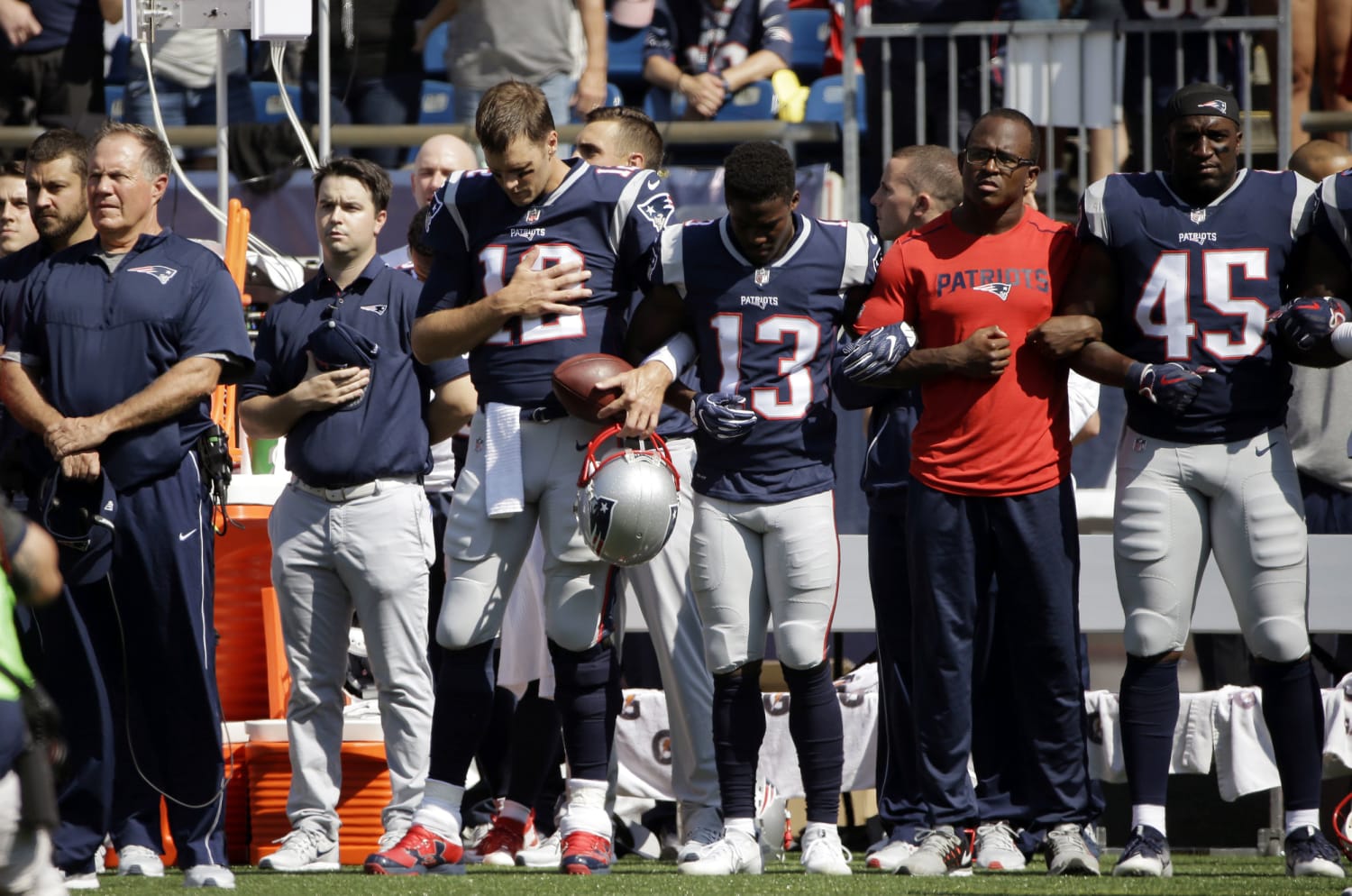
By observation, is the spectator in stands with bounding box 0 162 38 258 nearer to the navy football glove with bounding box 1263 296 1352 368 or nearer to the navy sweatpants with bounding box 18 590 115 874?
the navy sweatpants with bounding box 18 590 115 874

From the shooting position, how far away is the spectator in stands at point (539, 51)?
9211mm

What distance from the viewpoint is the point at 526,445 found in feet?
16.4

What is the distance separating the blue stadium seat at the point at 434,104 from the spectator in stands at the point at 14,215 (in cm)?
382

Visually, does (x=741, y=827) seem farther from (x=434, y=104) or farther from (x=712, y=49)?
(x=434, y=104)

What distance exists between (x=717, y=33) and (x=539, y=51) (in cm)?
107

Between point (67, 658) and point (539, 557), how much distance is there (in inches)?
60.1

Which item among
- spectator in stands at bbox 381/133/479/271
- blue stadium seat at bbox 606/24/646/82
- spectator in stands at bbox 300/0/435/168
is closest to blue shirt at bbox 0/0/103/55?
spectator in stands at bbox 300/0/435/168

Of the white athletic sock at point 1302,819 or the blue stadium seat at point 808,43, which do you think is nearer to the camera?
the white athletic sock at point 1302,819

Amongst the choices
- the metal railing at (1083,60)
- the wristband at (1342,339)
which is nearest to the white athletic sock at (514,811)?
the wristband at (1342,339)

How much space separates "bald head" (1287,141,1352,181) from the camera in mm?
6312

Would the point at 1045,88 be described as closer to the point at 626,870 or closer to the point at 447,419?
the point at 447,419

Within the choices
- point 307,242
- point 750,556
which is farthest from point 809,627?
point 307,242

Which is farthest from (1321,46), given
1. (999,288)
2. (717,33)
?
(999,288)

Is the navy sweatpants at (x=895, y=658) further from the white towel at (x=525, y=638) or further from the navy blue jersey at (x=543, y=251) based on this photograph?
the white towel at (x=525, y=638)
